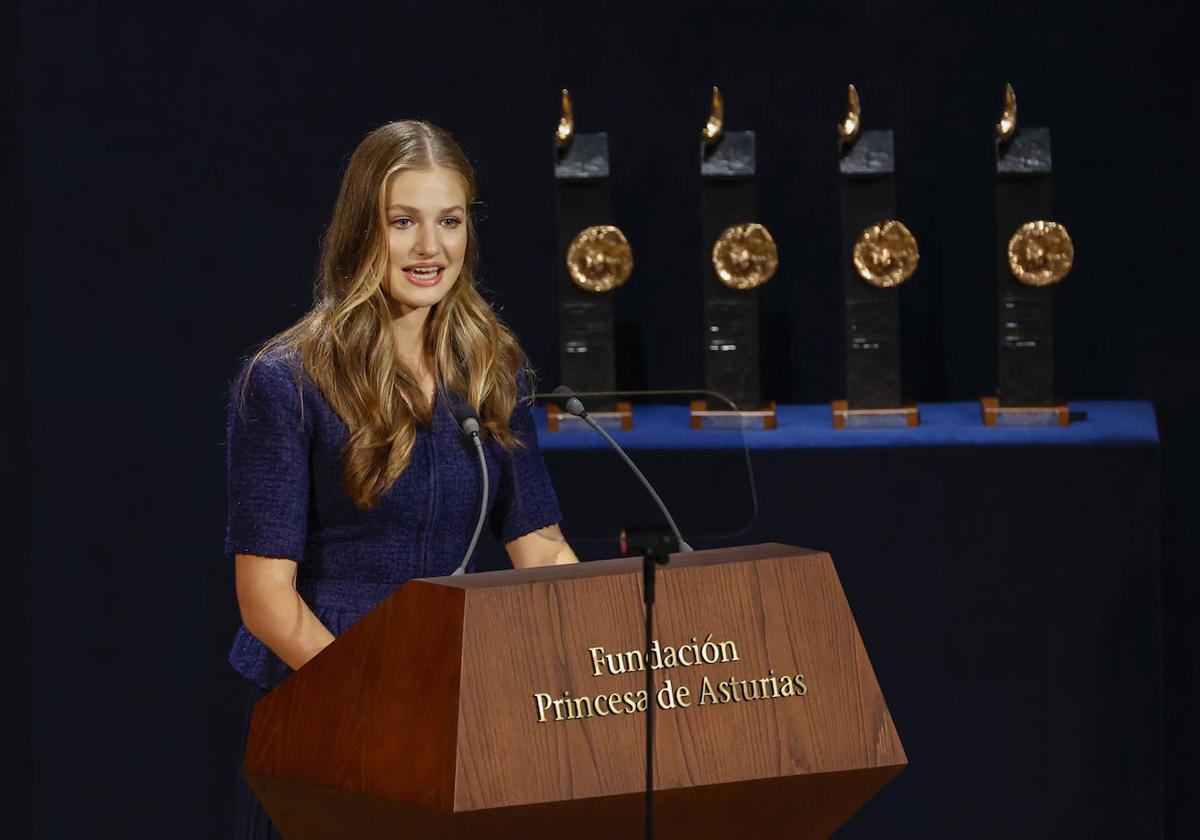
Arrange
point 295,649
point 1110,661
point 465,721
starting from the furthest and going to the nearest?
point 1110,661
point 295,649
point 465,721

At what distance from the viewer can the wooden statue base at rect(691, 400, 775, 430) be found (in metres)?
3.94

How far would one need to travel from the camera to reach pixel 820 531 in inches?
149

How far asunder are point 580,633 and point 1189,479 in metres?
2.83

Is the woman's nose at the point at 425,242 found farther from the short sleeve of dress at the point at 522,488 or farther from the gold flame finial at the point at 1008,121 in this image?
the gold flame finial at the point at 1008,121

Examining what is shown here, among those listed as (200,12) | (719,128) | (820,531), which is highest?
(200,12)

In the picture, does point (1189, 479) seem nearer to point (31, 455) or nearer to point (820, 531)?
point (820, 531)

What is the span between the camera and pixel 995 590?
3750 millimetres

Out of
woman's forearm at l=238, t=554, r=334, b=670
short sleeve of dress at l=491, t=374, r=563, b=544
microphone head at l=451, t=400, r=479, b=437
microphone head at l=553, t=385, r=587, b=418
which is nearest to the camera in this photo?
microphone head at l=553, t=385, r=587, b=418

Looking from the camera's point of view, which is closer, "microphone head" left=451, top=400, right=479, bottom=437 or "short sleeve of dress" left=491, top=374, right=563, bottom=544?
"microphone head" left=451, top=400, right=479, bottom=437

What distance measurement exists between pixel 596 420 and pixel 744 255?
0.49 meters

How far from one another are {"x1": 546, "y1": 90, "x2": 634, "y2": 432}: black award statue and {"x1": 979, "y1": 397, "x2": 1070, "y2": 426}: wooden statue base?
2.56ft

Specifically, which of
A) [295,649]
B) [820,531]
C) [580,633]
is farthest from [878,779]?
[820,531]

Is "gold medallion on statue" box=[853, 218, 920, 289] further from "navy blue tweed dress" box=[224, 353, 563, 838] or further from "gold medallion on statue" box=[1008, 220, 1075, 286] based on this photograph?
"navy blue tweed dress" box=[224, 353, 563, 838]

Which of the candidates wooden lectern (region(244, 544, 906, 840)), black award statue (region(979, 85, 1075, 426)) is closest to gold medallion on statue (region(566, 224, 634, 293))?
black award statue (region(979, 85, 1075, 426))
